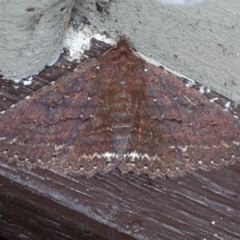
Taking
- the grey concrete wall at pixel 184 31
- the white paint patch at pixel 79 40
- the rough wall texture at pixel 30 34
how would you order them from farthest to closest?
1. the white paint patch at pixel 79 40
2. the grey concrete wall at pixel 184 31
3. the rough wall texture at pixel 30 34

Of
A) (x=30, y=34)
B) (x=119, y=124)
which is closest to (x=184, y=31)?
(x=119, y=124)

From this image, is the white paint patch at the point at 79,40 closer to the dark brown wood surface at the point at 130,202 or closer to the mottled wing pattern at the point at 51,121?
the mottled wing pattern at the point at 51,121

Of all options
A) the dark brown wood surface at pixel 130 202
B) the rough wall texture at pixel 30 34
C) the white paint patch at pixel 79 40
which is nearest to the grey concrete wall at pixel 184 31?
the white paint patch at pixel 79 40

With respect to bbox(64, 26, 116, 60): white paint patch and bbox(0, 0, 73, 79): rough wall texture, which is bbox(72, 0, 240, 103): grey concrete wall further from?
bbox(0, 0, 73, 79): rough wall texture

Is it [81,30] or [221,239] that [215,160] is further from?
[81,30]

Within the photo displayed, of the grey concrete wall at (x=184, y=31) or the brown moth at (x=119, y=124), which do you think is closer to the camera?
the grey concrete wall at (x=184, y=31)
